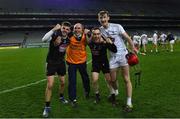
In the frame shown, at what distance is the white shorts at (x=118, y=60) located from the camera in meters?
9.43

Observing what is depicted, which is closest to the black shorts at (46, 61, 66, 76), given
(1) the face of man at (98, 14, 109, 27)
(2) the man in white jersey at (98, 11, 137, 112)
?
(2) the man in white jersey at (98, 11, 137, 112)

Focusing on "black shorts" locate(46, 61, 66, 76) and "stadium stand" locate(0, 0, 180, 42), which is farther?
"stadium stand" locate(0, 0, 180, 42)

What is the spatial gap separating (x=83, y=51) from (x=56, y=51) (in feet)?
2.82

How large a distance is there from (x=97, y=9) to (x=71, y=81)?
75894mm

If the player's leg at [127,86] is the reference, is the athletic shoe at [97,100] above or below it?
below

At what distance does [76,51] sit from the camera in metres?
10.1

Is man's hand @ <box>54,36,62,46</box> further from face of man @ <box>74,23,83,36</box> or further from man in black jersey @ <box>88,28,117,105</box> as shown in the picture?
man in black jersey @ <box>88,28,117,105</box>

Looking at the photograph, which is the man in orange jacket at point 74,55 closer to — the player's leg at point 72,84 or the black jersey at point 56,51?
the player's leg at point 72,84

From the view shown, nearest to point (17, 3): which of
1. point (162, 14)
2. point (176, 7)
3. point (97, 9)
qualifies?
point (97, 9)

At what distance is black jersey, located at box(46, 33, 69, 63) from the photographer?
954 centimetres

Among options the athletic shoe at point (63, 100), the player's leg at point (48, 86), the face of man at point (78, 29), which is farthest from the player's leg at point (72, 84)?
the face of man at point (78, 29)

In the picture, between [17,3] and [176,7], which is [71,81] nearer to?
[17,3]

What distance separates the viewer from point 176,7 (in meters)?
95.8

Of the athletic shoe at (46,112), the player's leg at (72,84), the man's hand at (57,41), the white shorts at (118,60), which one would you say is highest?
the man's hand at (57,41)
